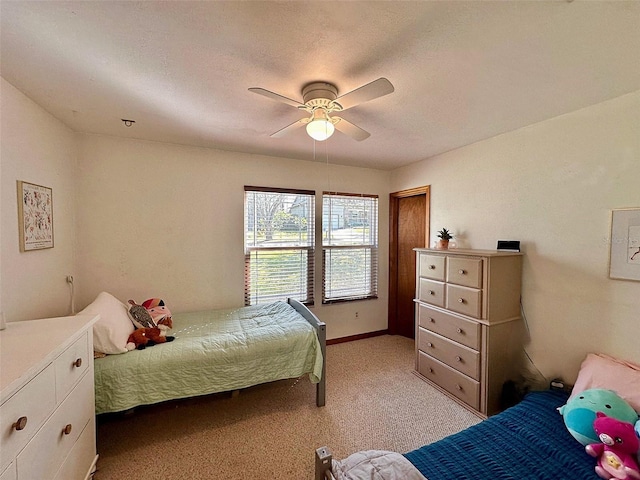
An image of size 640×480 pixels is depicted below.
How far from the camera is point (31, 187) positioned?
188 cm

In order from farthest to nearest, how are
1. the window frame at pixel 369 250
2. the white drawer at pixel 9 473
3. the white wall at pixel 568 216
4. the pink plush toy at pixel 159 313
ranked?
the window frame at pixel 369 250, the pink plush toy at pixel 159 313, the white wall at pixel 568 216, the white drawer at pixel 9 473

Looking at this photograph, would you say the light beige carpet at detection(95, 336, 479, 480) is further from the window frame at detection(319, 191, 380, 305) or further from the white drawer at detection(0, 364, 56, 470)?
the window frame at detection(319, 191, 380, 305)

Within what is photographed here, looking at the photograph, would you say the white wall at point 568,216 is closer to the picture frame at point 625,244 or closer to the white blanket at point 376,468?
the picture frame at point 625,244

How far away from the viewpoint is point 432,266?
9.00ft

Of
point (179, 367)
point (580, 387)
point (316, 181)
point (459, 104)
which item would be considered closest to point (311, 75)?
point (459, 104)

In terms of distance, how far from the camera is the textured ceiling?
1148mm

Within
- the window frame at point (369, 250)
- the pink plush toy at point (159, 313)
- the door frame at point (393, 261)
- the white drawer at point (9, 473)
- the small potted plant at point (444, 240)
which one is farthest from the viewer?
the door frame at point (393, 261)

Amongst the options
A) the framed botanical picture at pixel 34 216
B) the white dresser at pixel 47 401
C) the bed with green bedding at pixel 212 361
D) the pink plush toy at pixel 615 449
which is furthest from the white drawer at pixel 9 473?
the pink plush toy at pixel 615 449

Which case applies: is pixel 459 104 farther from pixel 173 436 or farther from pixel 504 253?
pixel 173 436

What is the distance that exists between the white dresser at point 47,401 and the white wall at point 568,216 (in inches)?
131

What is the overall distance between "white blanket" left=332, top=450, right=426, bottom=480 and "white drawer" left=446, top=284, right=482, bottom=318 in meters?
1.55

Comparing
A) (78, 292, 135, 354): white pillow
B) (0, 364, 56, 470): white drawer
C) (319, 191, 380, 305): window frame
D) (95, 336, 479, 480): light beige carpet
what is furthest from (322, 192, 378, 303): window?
(0, 364, 56, 470): white drawer

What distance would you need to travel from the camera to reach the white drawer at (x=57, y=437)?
108 cm

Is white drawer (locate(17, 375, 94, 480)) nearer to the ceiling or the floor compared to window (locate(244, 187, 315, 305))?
nearer to the floor
